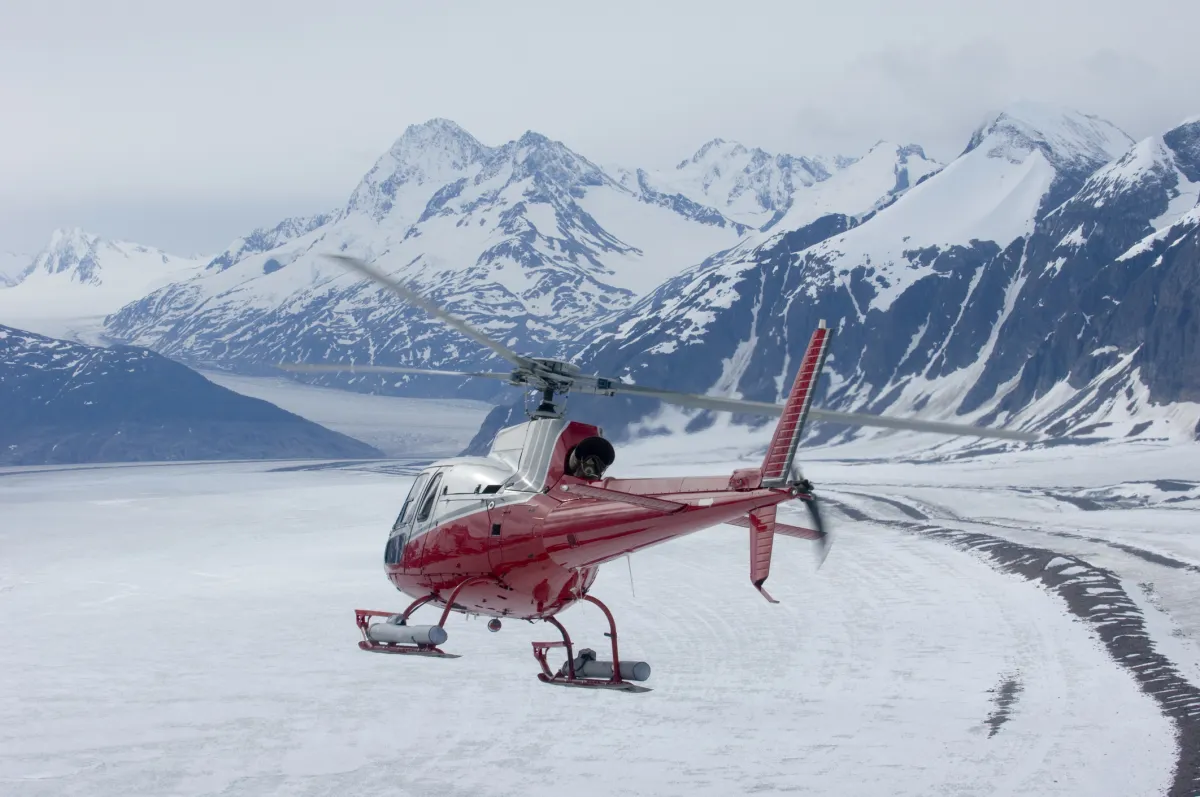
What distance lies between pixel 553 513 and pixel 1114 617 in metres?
38.3

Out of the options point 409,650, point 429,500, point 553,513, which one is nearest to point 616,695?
point 429,500

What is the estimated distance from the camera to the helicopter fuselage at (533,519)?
3141 cm

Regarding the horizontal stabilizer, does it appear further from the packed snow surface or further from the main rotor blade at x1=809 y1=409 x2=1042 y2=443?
the packed snow surface

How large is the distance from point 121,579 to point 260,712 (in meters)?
44.2

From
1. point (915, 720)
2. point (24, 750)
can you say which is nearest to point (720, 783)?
point (915, 720)

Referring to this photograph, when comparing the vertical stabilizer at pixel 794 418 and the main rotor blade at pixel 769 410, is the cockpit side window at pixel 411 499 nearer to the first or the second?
the main rotor blade at pixel 769 410

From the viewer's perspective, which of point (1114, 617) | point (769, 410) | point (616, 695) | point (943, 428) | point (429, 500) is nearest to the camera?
point (943, 428)

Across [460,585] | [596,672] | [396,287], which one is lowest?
[596,672]

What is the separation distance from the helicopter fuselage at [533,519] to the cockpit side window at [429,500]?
0.04m

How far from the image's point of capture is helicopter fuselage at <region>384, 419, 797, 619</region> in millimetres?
31406

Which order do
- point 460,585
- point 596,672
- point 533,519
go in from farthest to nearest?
point 460,585, point 596,672, point 533,519

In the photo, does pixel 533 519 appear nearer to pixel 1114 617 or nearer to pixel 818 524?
pixel 818 524

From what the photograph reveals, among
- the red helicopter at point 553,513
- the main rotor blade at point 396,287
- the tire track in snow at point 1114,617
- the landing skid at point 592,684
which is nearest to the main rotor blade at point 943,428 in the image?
the red helicopter at point 553,513

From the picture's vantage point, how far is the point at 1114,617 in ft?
202
